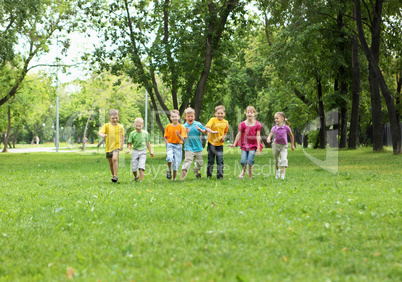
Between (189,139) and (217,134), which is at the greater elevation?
(217,134)

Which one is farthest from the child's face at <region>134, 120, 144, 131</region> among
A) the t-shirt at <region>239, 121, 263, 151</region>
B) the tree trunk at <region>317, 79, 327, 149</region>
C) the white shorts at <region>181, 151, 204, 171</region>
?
the tree trunk at <region>317, 79, 327, 149</region>

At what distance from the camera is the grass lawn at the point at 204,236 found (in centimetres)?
396

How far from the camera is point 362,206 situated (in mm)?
6922

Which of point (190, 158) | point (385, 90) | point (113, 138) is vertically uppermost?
point (385, 90)

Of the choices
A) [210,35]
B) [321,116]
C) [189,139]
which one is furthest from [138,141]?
[321,116]

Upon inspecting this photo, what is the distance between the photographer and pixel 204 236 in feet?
16.9

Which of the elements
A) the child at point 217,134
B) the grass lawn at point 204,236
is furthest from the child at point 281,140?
the grass lawn at point 204,236

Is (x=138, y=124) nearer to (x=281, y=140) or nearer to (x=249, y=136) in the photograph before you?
(x=249, y=136)

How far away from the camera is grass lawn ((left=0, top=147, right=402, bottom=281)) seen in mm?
3963

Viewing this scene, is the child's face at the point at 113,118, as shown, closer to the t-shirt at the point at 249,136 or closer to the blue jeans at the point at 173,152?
the blue jeans at the point at 173,152

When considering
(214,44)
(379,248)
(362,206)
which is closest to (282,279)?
(379,248)

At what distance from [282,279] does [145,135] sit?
874 cm

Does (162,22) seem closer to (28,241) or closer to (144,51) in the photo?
(144,51)

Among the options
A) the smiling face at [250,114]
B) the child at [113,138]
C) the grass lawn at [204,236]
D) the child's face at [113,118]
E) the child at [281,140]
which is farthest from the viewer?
the child at [281,140]
